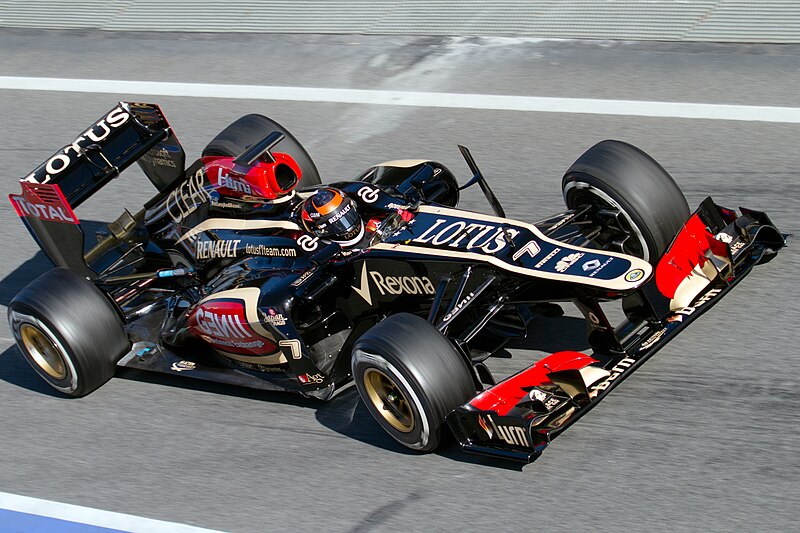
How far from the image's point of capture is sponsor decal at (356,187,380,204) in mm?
6773

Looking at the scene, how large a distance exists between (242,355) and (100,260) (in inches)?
77.5

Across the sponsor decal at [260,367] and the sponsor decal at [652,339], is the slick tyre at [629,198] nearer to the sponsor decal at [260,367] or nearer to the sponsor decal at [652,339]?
the sponsor decal at [652,339]

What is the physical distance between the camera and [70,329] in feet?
22.5

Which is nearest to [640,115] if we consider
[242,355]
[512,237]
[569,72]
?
[569,72]

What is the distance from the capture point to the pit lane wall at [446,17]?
11.0 m

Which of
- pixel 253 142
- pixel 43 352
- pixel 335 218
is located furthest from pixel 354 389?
pixel 253 142

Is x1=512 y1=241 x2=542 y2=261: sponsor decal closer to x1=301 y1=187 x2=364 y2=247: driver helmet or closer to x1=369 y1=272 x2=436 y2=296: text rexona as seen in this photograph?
x1=369 y1=272 x2=436 y2=296: text rexona

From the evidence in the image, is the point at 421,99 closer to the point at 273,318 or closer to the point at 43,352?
the point at 273,318

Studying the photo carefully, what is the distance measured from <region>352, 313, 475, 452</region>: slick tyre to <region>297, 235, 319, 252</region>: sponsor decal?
3.35 ft

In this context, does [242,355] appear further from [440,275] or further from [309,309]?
[440,275]

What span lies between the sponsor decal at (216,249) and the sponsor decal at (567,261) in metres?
2.31

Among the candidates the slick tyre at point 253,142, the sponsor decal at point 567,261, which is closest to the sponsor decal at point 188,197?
the slick tyre at point 253,142

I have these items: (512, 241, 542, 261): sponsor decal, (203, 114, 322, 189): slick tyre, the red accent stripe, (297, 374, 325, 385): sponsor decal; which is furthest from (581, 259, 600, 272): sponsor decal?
(203, 114, 322, 189): slick tyre

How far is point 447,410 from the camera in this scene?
5621 mm
